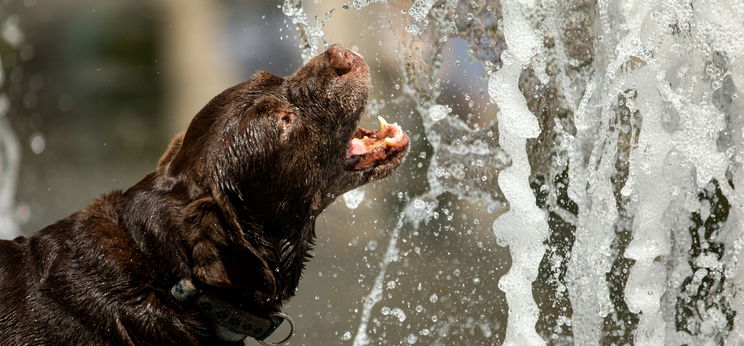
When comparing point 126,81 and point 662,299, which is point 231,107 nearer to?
point 662,299

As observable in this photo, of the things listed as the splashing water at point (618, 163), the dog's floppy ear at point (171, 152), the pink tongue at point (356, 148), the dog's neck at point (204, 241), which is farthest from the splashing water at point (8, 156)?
the splashing water at point (618, 163)

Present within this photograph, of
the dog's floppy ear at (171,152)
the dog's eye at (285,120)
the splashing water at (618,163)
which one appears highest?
the dog's eye at (285,120)

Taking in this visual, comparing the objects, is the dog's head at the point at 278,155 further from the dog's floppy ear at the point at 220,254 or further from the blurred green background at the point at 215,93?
the blurred green background at the point at 215,93

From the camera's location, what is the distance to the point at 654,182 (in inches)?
161

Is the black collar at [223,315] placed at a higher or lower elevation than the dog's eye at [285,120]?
lower

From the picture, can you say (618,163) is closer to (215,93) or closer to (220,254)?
(220,254)

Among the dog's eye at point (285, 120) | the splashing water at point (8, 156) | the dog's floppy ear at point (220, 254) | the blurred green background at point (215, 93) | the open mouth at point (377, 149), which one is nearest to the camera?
the dog's floppy ear at point (220, 254)

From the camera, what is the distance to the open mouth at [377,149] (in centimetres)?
394

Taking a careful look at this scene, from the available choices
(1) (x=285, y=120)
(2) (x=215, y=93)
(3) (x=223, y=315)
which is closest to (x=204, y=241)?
(3) (x=223, y=315)

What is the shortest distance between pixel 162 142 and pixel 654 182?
18.6ft

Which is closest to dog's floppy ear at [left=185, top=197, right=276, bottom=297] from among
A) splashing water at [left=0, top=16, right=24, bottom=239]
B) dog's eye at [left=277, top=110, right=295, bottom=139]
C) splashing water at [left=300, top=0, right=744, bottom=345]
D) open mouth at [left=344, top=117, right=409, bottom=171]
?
dog's eye at [left=277, top=110, right=295, bottom=139]

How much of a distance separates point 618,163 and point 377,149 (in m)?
1.22

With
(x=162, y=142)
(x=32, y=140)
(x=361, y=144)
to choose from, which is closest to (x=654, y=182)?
(x=361, y=144)

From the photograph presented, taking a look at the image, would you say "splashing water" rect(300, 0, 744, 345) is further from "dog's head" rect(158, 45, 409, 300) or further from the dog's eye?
the dog's eye
